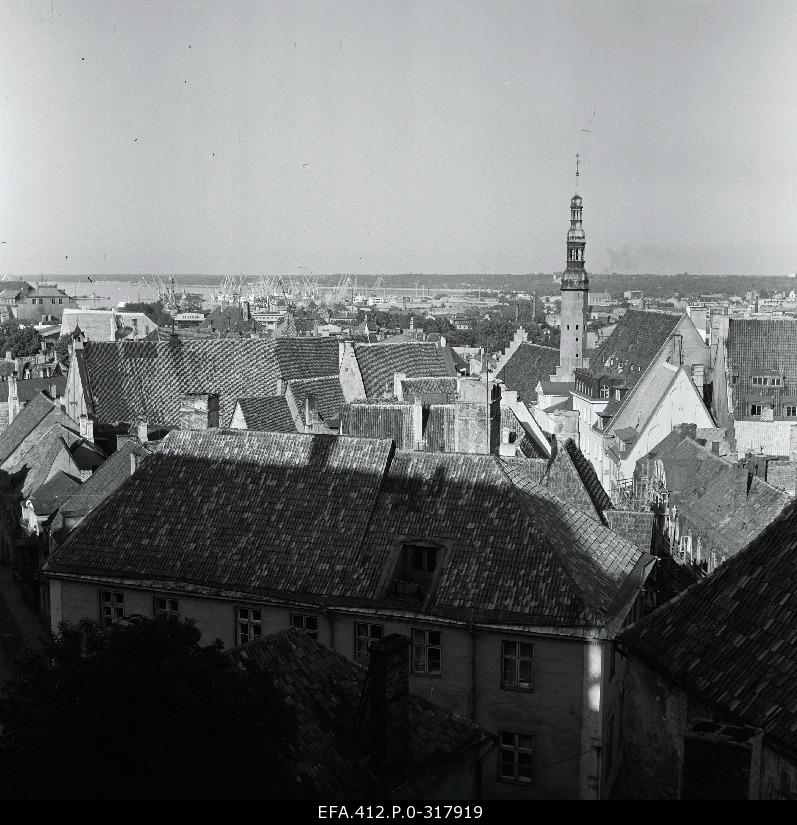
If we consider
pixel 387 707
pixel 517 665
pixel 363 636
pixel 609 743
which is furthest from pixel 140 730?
pixel 609 743

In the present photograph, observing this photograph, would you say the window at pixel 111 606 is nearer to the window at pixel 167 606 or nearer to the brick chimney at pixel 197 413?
the window at pixel 167 606

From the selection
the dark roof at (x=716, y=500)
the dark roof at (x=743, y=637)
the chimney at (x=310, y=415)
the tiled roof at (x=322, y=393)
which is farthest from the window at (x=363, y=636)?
the tiled roof at (x=322, y=393)

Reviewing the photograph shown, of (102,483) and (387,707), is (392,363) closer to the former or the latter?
(102,483)

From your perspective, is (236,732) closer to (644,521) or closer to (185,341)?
(644,521)

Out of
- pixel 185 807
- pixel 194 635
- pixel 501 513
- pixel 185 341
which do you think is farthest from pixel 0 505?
pixel 185 807

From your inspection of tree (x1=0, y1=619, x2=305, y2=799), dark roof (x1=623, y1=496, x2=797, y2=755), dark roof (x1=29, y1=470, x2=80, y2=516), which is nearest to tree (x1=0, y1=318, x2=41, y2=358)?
dark roof (x1=29, y1=470, x2=80, y2=516)

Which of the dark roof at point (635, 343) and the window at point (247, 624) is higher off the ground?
the dark roof at point (635, 343)

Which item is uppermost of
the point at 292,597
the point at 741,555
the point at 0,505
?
the point at 741,555

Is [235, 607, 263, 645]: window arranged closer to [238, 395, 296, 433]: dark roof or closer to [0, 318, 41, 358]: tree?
[238, 395, 296, 433]: dark roof
